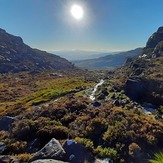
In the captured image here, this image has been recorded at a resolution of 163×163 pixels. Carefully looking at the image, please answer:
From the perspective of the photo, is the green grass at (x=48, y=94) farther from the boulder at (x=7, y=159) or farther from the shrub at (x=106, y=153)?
the shrub at (x=106, y=153)

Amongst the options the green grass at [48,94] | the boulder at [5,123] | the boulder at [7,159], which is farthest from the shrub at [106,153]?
the green grass at [48,94]

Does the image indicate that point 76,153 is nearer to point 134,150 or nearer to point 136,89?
point 134,150

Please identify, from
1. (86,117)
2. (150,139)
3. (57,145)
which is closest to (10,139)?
(57,145)

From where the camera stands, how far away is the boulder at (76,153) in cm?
1312

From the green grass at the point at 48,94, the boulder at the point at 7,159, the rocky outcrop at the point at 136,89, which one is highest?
the boulder at the point at 7,159

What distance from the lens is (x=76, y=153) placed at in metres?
13.4

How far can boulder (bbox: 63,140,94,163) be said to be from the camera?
1312cm

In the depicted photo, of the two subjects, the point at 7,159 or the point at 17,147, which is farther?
the point at 17,147

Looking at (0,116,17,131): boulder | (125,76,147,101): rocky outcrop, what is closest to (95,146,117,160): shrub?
(0,116,17,131): boulder

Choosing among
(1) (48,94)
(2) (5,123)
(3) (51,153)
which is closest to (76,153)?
(3) (51,153)

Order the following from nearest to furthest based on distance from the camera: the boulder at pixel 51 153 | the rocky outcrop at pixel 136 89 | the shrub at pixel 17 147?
the boulder at pixel 51 153 → the shrub at pixel 17 147 → the rocky outcrop at pixel 136 89

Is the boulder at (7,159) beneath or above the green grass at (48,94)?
above

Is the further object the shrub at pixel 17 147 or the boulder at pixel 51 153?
the shrub at pixel 17 147

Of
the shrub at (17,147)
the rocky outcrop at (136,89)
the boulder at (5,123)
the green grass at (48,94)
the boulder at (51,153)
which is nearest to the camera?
the boulder at (51,153)
